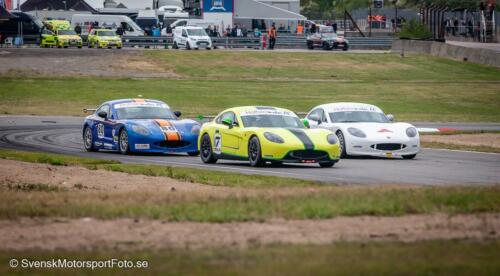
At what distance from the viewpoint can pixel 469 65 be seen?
196 ft

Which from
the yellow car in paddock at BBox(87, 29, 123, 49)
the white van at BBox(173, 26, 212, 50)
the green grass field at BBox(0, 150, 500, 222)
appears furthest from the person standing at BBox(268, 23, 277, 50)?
the green grass field at BBox(0, 150, 500, 222)

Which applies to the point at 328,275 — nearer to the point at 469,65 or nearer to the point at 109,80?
the point at 109,80

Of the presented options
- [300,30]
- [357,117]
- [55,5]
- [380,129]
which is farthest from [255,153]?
[55,5]

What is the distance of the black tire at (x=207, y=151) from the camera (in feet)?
73.9

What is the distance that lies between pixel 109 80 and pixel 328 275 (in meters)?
43.5

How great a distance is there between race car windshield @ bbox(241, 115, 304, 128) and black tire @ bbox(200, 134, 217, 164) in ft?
3.52

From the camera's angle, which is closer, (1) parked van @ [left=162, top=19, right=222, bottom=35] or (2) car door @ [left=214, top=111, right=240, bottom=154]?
(2) car door @ [left=214, top=111, right=240, bottom=154]

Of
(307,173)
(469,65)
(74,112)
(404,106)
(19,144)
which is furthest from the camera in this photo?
(469,65)

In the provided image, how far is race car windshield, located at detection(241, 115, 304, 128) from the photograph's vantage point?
21.7m

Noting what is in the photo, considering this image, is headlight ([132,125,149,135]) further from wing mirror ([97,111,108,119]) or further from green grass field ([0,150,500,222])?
green grass field ([0,150,500,222])

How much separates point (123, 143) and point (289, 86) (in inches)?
1070

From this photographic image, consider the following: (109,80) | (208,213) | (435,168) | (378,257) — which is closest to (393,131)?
(435,168)

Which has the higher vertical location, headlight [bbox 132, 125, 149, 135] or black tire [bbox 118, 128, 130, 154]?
headlight [bbox 132, 125, 149, 135]

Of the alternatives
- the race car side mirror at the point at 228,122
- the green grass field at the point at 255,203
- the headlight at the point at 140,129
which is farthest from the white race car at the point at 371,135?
the green grass field at the point at 255,203
